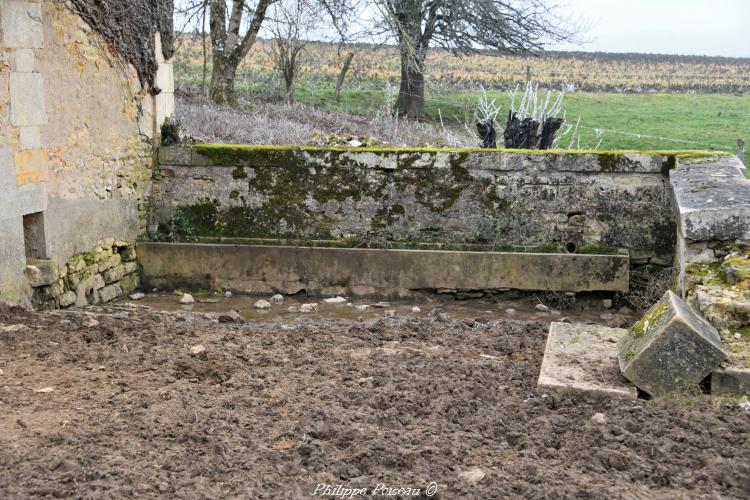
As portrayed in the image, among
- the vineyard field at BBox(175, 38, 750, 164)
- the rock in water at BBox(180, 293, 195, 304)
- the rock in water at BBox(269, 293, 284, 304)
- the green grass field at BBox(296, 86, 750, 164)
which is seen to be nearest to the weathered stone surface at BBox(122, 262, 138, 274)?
the rock in water at BBox(180, 293, 195, 304)

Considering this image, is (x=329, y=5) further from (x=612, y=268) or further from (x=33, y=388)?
(x=33, y=388)

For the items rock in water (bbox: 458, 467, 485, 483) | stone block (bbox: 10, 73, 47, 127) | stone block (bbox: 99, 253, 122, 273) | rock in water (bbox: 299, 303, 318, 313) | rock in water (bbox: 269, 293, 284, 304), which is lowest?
rock in water (bbox: 269, 293, 284, 304)

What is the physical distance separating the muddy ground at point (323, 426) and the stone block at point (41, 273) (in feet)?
3.87

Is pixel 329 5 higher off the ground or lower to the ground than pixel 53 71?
higher

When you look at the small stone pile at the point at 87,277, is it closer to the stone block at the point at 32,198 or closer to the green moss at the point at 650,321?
the stone block at the point at 32,198

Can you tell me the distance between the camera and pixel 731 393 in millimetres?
4086

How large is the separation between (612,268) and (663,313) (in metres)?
4.07

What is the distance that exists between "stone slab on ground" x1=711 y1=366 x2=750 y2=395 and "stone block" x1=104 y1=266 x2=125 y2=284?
6.20 meters

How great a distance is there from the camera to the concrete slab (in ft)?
27.1

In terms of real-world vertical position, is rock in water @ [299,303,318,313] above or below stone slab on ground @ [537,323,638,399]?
below

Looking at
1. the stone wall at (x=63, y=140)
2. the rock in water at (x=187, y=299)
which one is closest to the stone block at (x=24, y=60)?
the stone wall at (x=63, y=140)

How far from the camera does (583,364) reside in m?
4.64

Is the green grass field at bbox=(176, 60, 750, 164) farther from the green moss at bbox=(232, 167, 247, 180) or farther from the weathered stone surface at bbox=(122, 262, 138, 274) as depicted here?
Answer: the weathered stone surface at bbox=(122, 262, 138, 274)

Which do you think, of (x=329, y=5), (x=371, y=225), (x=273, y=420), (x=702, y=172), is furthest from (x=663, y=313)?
(x=329, y=5)
